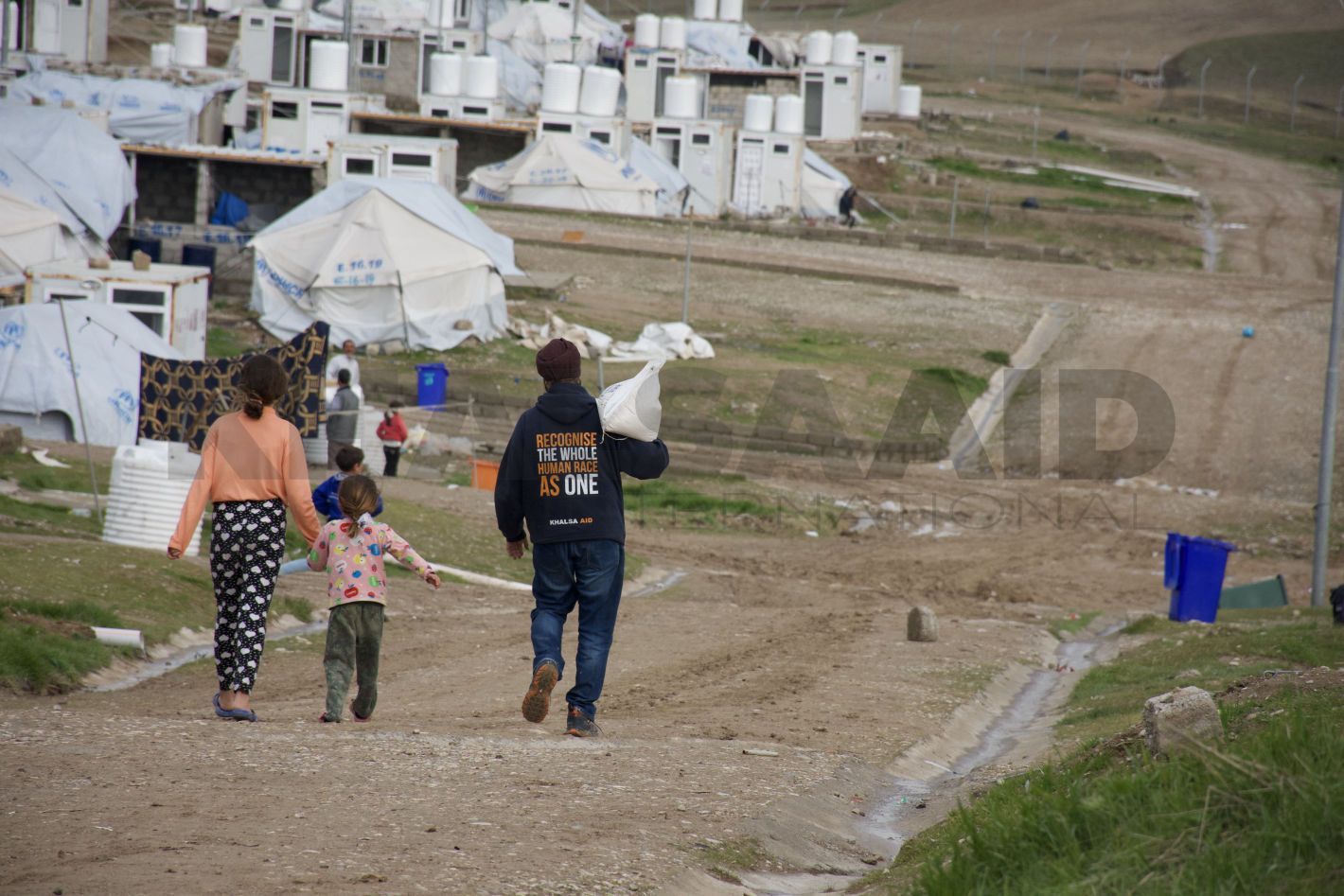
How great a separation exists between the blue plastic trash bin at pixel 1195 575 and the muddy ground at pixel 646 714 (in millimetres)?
1474

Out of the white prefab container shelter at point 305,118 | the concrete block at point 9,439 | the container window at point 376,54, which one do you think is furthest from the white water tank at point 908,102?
the concrete block at point 9,439

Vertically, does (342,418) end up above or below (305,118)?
below

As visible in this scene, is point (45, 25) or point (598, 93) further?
point (45, 25)

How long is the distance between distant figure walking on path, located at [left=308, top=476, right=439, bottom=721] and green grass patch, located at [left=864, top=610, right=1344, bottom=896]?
2.98 meters

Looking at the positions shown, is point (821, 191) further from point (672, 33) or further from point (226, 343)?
point (226, 343)

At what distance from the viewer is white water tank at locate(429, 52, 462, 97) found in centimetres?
5697

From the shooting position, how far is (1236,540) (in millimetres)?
23078

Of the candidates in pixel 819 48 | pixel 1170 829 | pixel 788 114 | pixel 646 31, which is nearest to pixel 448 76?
pixel 788 114

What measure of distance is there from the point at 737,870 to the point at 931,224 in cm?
5805

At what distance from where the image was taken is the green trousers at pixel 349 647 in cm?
754

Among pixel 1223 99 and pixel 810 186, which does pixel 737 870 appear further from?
pixel 1223 99

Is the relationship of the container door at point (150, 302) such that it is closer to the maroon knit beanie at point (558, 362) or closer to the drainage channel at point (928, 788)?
the drainage channel at point (928, 788)

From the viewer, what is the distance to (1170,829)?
15.0ft

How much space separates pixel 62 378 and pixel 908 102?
69.6 metres
